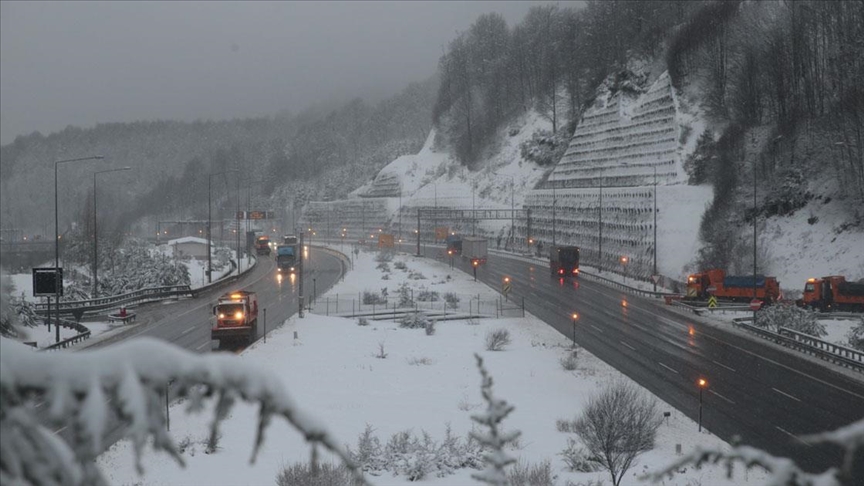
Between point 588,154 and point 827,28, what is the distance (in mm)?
31430

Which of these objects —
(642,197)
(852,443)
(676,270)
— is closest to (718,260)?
(676,270)

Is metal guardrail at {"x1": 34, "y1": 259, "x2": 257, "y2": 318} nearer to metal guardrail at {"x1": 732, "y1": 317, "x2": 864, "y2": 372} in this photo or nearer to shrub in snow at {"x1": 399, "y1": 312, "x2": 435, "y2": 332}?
shrub in snow at {"x1": 399, "y1": 312, "x2": 435, "y2": 332}

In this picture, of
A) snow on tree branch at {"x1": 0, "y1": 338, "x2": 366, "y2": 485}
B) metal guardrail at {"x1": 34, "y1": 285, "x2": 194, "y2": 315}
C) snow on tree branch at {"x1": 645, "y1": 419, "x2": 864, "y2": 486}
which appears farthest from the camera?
metal guardrail at {"x1": 34, "y1": 285, "x2": 194, "y2": 315}

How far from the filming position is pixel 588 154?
93.1 meters

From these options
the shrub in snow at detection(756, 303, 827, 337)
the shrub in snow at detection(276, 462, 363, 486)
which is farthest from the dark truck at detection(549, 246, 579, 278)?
the shrub in snow at detection(276, 462, 363, 486)

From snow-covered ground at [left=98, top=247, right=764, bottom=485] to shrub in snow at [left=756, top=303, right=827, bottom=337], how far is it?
1114 cm

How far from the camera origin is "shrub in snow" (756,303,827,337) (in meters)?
36.4

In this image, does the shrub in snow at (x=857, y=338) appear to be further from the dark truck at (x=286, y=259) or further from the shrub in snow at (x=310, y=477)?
the dark truck at (x=286, y=259)

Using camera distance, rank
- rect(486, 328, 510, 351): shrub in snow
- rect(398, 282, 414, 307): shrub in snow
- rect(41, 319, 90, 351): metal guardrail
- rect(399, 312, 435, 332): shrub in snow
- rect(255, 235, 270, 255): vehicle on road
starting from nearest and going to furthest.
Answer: rect(41, 319, 90, 351): metal guardrail → rect(486, 328, 510, 351): shrub in snow → rect(399, 312, 435, 332): shrub in snow → rect(398, 282, 414, 307): shrub in snow → rect(255, 235, 270, 255): vehicle on road

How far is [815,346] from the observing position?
112 ft

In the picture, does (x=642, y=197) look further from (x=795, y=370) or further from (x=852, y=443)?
(x=852, y=443)

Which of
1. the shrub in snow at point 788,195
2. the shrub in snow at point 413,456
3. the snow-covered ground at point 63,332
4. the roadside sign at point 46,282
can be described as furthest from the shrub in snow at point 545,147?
the shrub in snow at point 413,456

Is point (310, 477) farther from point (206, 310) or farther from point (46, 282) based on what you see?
point (206, 310)

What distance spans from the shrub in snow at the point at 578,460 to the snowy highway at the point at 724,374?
4215 millimetres
